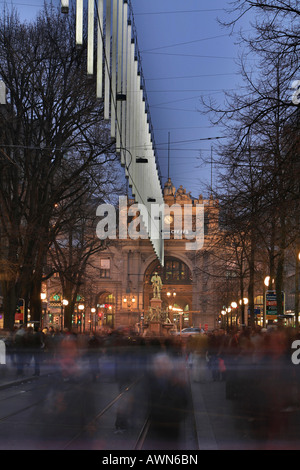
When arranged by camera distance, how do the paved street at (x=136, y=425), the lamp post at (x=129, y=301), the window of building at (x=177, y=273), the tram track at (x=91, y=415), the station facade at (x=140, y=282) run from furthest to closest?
the window of building at (x=177, y=273) → the station facade at (x=140, y=282) → the lamp post at (x=129, y=301) → the tram track at (x=91, y=415) → the paved street at (x=136, y=425)

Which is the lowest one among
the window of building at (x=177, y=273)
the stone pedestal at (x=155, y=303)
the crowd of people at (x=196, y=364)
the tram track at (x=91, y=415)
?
the tram track at (x=91, y=415)

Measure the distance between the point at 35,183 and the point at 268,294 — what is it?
1233 centimetres

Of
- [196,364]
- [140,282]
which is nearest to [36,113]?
[196,364]

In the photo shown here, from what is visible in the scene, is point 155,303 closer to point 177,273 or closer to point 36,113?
point 36,113

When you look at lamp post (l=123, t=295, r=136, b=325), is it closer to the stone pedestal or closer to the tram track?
the stone pedestal

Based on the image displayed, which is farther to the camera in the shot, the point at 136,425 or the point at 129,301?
the point at 129,301

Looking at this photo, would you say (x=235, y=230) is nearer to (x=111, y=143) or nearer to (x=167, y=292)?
(x=111, y=143)

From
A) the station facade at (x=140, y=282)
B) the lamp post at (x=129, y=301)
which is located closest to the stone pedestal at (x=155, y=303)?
the station facade at (x=140, y=282)

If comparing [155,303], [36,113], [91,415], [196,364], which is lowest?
[91,415]

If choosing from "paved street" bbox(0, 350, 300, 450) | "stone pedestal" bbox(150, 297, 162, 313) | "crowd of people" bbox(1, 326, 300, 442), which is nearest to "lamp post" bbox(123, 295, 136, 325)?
"stone pedestal" bbox(150, 297, 162, 313)

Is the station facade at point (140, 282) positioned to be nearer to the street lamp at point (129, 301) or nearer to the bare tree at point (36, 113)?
the street lamp at point (129, 301)
